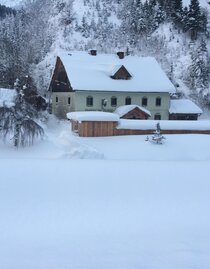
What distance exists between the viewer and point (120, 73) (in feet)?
120

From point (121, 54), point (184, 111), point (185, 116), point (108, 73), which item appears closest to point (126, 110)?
point (108, 73)

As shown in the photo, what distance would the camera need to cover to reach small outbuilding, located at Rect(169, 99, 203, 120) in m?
37.4

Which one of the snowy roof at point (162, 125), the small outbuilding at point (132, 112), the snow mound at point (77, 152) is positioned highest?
the small outbuilding at point (132, 112)

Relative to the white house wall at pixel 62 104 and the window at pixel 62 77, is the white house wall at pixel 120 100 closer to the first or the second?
the white house wall at pixel 62 104

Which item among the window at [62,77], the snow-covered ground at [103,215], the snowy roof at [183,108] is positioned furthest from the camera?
the window at [62,77]

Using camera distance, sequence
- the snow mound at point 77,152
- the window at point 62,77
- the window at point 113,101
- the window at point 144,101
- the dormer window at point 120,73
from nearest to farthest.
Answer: the snow mound at point 77,152, the dormer window at point 120,73, the window at point 113,101, the window at point 144,101, the window at point 62,77

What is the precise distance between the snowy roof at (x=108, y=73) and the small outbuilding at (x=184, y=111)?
7.12 ft

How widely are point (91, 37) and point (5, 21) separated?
19539mm

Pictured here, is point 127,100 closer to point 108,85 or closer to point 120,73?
point 108,85

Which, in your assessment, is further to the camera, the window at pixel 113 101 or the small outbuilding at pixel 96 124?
the window at pixel 113 101

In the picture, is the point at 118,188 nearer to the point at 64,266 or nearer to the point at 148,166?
the point at 148,166

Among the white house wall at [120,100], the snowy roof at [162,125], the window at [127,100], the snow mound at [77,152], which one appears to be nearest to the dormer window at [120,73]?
the white house wall at [120,100]

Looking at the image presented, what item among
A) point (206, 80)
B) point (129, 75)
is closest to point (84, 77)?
point (129, 75)

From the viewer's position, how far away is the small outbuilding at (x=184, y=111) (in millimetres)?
37438
